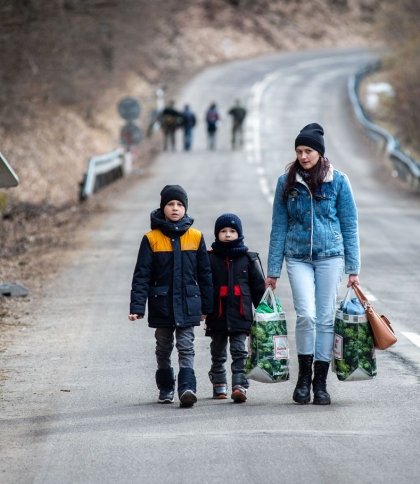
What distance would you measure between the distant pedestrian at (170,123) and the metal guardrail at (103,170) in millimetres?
6173

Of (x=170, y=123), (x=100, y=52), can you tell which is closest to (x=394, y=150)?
(x=170, y=123)

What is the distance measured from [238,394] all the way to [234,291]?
68 centimetres

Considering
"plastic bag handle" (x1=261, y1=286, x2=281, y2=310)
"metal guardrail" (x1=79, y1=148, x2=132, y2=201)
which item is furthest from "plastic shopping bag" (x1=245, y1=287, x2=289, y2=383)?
"metal guardrail" (x1=79, y1=148, x2=132, y2=201)

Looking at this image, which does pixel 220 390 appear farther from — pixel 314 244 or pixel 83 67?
pixel 83 67

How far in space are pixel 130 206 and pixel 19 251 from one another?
8462mm

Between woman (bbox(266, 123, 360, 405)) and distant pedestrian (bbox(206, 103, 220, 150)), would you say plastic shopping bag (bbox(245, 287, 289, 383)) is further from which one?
distant pedestrian (bbox(206, 103, 220, 150))

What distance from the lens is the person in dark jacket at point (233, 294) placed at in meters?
8.50

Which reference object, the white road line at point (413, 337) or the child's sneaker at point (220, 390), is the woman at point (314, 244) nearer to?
the child's sneaker at point (220, 390)

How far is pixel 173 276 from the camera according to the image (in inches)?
332

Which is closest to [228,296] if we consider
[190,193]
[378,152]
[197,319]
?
[197,319]

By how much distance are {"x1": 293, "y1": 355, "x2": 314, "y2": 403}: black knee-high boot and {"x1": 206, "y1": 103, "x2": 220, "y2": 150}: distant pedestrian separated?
125 feet

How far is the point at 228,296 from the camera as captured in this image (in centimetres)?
852

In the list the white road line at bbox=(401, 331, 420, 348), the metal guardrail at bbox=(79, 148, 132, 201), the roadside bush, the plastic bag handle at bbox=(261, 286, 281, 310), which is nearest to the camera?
the plastic bag handle at bbox=(261, 286, 281, 310)

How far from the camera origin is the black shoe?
328 inches
